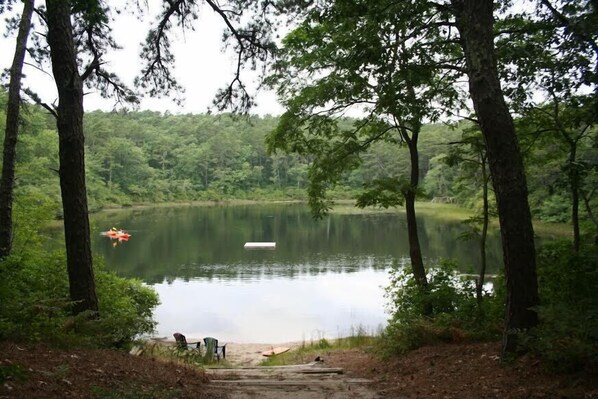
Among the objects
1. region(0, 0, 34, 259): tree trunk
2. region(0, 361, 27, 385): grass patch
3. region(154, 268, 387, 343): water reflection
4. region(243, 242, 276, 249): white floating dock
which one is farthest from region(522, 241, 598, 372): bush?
region(243, 242, 276, 249): white floating dock

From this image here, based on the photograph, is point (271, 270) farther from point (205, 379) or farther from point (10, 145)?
point (205, 379)

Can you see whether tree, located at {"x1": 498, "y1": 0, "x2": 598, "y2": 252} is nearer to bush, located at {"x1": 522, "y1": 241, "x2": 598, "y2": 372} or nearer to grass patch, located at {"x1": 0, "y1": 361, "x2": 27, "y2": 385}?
bush, located at {"x1": 522, "y1": 241, "x2": 598, "y2": 372}

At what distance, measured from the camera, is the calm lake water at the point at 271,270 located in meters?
15.1

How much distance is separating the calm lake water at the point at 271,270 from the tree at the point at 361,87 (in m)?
2.76

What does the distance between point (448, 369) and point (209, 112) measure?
191 inches

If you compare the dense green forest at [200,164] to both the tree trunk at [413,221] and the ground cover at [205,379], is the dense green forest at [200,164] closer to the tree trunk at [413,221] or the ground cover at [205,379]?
the tree trunk at [413,221]

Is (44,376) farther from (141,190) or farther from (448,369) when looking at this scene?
(141,190)

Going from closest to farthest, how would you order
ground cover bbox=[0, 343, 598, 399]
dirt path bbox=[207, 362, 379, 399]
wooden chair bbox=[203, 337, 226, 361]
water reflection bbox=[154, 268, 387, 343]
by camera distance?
ground cover bbox=[0, 343, 598, 399] → dirt path bbox=[207, 362, 379, 399] → wooden chair bbox=[203, 337, 226, 361] → water reflection bbox=[154, 268, 387, 343]

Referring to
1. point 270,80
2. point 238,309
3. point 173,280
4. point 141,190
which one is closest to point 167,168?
point 141,190

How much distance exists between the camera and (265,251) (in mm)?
28328

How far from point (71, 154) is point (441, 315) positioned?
5135 millimetres

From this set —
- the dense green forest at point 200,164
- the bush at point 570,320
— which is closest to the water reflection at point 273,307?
the bush at point 570,320

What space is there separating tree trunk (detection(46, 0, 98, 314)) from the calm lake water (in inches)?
76.5

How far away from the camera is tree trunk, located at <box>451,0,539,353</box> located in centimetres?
420
